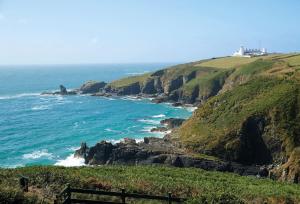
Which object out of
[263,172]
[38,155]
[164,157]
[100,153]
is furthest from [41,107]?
[263,172]

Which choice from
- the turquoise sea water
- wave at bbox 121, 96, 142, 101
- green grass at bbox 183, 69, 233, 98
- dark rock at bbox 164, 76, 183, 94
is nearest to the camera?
the turquoise sea water

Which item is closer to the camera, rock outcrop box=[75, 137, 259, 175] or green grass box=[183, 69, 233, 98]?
rock outcrop box=[75, 137, 259, 175]

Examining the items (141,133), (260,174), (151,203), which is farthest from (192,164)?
(151,203)

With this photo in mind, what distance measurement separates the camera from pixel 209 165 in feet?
225

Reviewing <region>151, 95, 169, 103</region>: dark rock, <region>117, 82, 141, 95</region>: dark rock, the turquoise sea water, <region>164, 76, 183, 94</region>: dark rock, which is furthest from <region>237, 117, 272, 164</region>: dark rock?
<region>117, 82, 141, 95</region>: dark rock

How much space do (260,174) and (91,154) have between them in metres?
28.5

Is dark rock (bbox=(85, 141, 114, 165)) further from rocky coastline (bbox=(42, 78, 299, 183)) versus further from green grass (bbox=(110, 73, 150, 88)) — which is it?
green grass (bbox=(110, 73, 150, 88))

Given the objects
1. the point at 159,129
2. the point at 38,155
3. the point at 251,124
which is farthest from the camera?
the point at 159,129

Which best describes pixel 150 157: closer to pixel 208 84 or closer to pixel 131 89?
pixel 208 84

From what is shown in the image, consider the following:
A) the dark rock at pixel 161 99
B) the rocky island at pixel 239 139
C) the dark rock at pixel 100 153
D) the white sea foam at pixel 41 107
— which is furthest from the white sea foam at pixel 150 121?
the dark rock at pixel 100 153

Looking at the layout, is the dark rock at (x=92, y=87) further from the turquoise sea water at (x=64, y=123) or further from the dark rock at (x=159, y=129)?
the dark rock at (x=159, y=129)

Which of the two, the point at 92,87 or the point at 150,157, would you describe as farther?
the point at 92,87

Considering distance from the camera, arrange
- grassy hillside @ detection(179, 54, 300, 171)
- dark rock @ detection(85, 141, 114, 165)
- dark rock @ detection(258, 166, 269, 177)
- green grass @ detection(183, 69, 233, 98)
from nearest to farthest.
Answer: dark rock @ detection(258, 166, 269, 177) < grassy hillside @ detection(179, 54, 300, 171) < dark rock @ detection(85, 141, 114, 165) < green grass @ detection(183, 69, 233, 98)

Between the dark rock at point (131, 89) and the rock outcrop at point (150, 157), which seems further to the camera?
the dark rock at point (131, 89)
